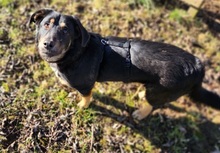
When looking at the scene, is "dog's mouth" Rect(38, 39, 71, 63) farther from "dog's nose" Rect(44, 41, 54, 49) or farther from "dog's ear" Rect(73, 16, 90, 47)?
"dog's ear" Rect(73, 16, 90, 47)

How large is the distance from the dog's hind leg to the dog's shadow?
9 cm

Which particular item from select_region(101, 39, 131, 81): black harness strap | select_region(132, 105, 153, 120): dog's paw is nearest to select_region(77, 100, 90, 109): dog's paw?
select_region(132, 105, 153, 120): dog's paw

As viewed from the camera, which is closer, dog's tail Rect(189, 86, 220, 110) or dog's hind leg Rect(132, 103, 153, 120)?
dog's tail Rect(189, 86, 220, 110)

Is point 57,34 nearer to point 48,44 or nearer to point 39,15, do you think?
point 48,44

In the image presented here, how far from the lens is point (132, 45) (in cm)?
451

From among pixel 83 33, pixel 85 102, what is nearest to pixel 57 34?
pixel 83 33

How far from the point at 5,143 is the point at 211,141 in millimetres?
3385

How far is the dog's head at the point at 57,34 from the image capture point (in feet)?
12.9

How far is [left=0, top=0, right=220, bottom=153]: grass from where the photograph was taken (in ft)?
16.4

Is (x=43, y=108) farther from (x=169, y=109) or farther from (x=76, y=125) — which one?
(x=169, y=109)

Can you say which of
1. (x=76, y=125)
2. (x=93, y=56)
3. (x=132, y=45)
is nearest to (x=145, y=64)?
(x=132, y=45)

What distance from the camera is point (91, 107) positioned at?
5398 millimetres

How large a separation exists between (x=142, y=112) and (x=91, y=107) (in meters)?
0.85

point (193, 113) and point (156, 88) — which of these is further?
point (193, 113)
